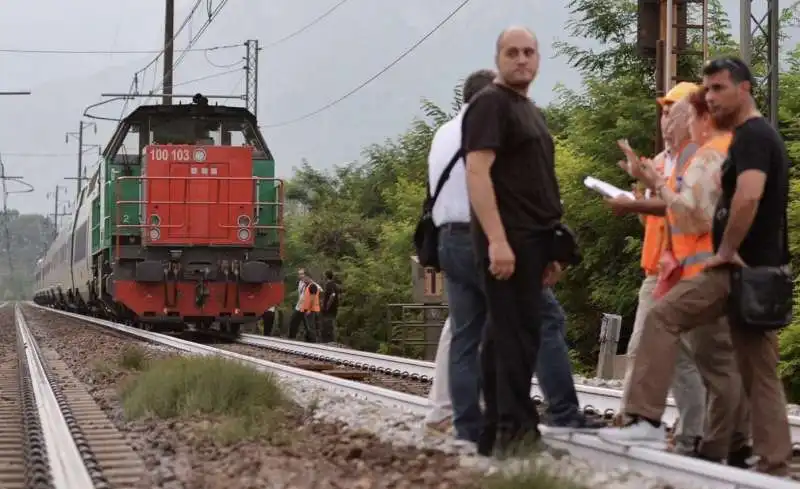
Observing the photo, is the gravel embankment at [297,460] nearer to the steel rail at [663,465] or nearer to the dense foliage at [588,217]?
the steel rail at [663,465]

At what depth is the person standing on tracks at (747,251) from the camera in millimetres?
4750

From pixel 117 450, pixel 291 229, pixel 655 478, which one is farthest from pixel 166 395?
pixel 291 229

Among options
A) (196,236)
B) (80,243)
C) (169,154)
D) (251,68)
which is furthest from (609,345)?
(251,68)

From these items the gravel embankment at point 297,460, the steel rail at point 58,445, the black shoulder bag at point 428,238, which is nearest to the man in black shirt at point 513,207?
the gravel embankment at point 297,460

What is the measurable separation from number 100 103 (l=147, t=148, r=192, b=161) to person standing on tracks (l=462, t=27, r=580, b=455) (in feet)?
45.9

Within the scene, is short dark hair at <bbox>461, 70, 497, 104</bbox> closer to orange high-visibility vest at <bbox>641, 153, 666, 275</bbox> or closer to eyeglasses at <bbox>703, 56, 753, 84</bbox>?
orange high-visibility vest at <bbox>641, 153, 666, 275</bbox>

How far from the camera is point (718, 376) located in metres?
5.30

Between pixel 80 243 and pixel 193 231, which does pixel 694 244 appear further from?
pixel 80 243

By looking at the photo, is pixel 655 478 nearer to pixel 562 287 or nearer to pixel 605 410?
pixel 605 410

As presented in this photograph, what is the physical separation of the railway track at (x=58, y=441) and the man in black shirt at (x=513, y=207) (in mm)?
1748

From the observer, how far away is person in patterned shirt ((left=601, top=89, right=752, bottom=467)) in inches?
205

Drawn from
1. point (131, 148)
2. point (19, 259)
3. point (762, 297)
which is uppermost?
point (19, 259)

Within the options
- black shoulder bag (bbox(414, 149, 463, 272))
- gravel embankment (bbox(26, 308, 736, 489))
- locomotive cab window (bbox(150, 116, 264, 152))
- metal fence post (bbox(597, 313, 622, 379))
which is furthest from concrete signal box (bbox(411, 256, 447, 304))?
black shoulder bag (bbox(414, 149, 463, 272))

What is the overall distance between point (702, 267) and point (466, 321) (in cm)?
125
